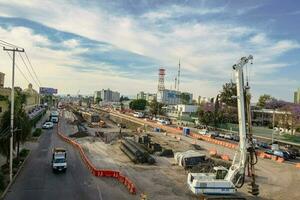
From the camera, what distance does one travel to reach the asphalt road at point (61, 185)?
29547 millimetres

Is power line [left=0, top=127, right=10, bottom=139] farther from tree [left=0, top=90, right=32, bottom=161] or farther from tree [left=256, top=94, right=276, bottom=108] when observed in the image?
tree [left=256, top=94, right=276, bottom=108]

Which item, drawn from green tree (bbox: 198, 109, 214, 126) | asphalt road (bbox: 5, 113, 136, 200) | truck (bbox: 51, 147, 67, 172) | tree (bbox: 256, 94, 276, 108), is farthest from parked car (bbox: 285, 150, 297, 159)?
tree (bbox: 256, 94, 276, 108)

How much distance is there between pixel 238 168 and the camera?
30078 mm

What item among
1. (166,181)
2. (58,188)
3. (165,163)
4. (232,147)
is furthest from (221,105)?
(58,188)

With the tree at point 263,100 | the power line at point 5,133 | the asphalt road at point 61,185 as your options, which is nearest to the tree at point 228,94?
the tree at point 263,100

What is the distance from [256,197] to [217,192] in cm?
461

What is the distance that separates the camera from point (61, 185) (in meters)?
32.9

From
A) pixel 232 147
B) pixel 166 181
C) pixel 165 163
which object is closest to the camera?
pixel 166 181

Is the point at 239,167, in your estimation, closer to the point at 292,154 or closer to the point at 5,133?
the point at 5,133

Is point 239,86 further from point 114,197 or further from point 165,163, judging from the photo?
point 165,163

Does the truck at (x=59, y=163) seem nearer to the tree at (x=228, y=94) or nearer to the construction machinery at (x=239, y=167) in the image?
the construction machinery at (x=239, y=167)

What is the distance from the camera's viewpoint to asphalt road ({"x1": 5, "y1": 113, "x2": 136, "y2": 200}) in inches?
1163

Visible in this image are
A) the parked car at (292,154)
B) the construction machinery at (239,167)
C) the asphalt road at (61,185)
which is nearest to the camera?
the asphalt road at (61,185)

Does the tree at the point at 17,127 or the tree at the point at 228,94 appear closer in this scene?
the tree at the point at 17,127
